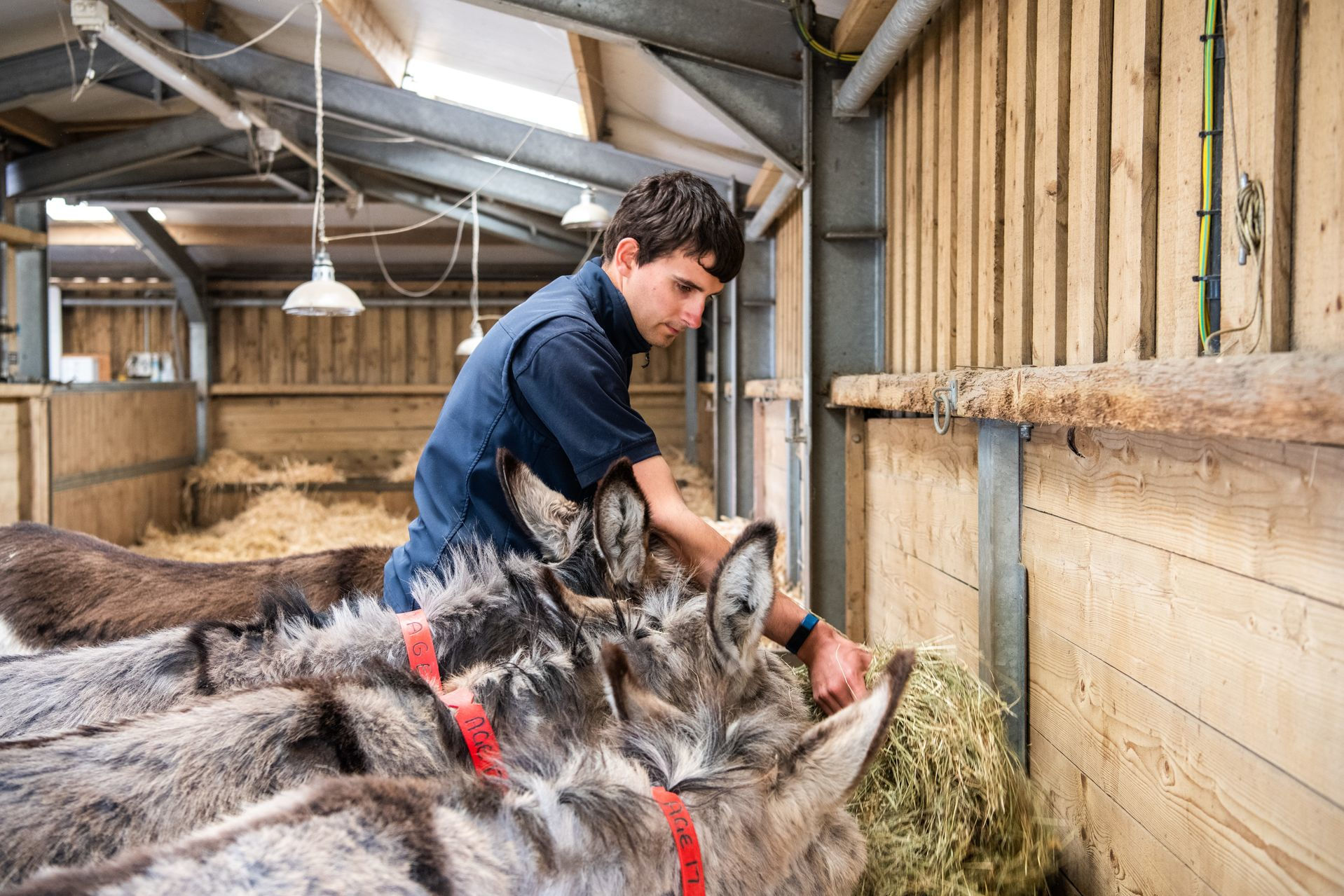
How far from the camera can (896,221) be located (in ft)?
13.3

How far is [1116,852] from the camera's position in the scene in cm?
209

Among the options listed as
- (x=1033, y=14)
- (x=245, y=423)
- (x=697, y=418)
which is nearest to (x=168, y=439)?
(x=245, y=423)

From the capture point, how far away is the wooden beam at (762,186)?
231 inches

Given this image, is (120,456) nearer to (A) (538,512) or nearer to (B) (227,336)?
(B) (227,336)

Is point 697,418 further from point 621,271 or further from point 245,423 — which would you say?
point 621,271

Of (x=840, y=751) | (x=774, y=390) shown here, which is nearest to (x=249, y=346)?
(x=774, y=390)

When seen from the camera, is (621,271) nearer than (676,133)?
Yes

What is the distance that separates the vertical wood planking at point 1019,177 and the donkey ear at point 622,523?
1245 mm

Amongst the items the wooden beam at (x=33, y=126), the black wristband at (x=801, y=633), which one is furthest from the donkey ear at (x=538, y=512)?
the wooden beam at (x=33, y=126)

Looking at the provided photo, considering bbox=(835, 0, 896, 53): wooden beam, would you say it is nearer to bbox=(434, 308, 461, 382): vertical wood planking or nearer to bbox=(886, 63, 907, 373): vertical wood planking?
bbox=(886, 63, 907, 373): vertical wood planking

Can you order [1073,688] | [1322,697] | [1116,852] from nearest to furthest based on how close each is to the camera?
[1322,697], [1116,852], [1073,688]

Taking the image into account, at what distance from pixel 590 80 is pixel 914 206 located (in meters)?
2.22

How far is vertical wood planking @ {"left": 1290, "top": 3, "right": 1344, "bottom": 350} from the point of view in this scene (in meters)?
1.43

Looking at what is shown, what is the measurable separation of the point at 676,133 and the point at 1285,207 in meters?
5.07
